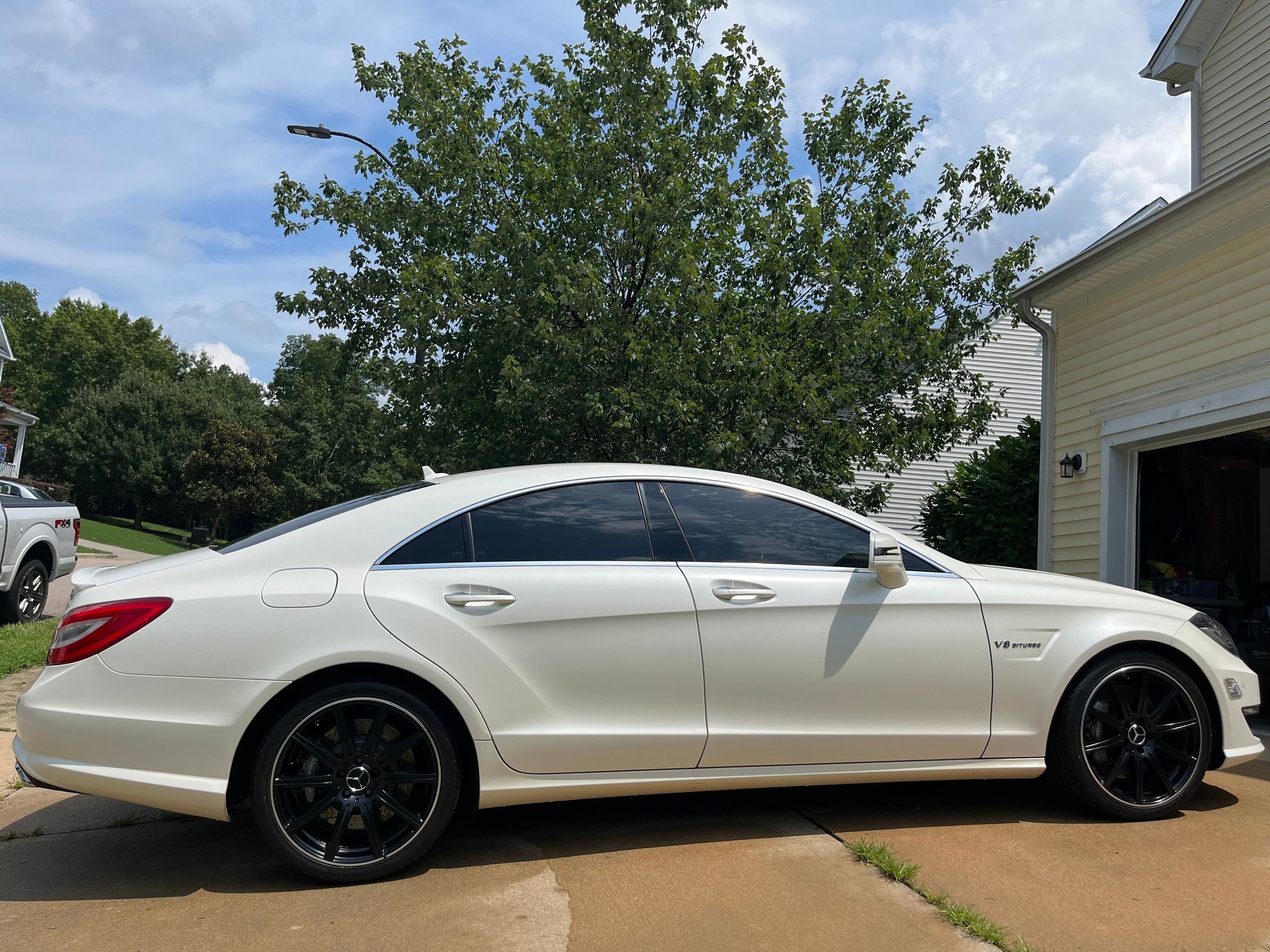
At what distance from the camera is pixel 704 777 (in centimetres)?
381

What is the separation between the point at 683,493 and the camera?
13.6 ft

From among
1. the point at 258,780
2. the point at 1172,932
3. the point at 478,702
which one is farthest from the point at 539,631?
the point at 1172,932

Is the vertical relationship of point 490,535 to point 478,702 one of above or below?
above

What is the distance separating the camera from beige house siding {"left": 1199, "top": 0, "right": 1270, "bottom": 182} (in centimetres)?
1051

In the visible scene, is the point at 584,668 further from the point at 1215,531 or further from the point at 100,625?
the point at 1215,531

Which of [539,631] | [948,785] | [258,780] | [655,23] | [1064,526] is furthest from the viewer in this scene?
[655,23]

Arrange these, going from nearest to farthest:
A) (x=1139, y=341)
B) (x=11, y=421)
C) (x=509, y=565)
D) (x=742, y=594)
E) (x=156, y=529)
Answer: (x=509, y=565) → (x=742, y=594) → (x=1139, y=341) → (x=11, y=421) → (x=156, y=529)

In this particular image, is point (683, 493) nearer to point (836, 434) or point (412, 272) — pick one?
point (836, 434)

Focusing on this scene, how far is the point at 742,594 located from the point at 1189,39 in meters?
11.0

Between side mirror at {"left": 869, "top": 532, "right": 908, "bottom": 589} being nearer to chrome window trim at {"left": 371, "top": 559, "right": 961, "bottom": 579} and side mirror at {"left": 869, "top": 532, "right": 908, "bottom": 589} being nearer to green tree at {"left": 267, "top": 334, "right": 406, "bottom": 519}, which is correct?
chrome window trim at {"left": 371, "top": 559, "right": 961, "bottom": 579}

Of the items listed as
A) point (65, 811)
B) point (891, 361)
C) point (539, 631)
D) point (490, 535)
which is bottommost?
point (65, 811)

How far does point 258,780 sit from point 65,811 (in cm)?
175

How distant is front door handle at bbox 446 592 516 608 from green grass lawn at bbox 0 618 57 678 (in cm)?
503

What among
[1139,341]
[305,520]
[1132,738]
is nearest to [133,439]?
[1139,341]
